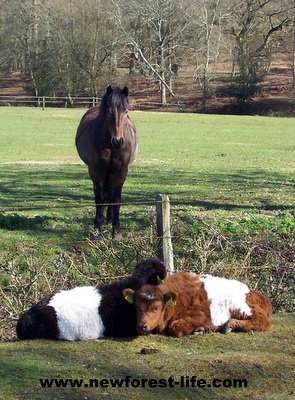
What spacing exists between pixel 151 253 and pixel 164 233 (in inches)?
19.8

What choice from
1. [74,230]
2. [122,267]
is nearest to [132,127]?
[74,230]

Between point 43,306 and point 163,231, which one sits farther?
point 163,231

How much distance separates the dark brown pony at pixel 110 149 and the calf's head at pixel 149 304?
195 inches

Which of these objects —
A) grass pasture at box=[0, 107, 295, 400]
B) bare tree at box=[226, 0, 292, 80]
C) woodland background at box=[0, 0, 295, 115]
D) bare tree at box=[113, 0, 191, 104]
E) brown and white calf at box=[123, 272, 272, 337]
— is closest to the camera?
grass pasture at box=[0, 107, 295, 400]

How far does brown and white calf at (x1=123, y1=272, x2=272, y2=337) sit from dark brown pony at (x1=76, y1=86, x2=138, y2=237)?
4734 millimetres

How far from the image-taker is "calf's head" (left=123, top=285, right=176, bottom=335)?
5863 mm

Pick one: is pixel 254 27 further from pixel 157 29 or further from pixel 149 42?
pixel 149 42

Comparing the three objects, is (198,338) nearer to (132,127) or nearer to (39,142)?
(132,127)

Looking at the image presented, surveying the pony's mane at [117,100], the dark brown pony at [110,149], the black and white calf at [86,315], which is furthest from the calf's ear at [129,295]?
the pony's mane at [117,100]

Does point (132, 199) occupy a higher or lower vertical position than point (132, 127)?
lower

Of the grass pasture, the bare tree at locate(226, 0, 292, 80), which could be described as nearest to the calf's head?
the grass pasture

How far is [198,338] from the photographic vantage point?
6.02m

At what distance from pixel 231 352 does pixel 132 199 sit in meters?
9.91

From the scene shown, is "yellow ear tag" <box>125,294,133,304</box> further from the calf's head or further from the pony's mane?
the pony's mane
